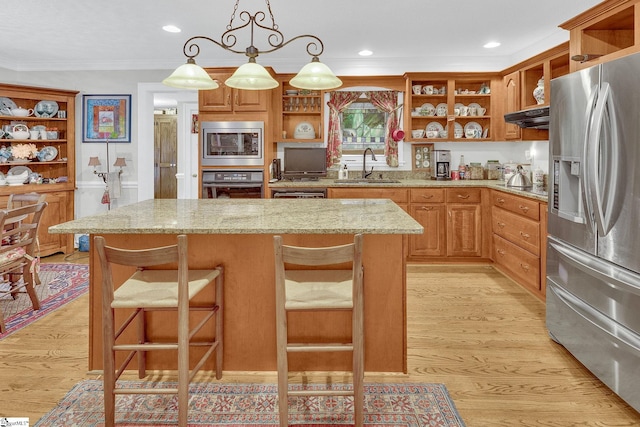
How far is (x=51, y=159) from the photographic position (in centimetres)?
529

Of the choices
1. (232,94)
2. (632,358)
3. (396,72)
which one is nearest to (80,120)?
(232,94)

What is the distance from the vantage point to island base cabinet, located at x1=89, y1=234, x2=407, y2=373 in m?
2.27

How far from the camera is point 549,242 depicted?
9.13 feet

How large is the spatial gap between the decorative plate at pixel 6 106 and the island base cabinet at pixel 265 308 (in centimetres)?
391

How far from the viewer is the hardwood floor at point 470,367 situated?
2006 mm

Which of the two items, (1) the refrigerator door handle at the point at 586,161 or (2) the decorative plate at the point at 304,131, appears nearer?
(1) the refrigerator door handle at the point at 586,161

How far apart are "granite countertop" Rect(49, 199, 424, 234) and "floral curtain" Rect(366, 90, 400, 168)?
2.56 metres

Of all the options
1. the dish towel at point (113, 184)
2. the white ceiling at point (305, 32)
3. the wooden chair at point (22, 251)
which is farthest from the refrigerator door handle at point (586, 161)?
the dish towel at point (113, 184)

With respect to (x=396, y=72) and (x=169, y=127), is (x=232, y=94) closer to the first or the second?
(x=396, y=72)

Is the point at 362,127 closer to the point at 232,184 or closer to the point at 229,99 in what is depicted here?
the point at 229,99

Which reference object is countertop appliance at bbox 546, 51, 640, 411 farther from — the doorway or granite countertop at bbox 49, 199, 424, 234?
the doorway

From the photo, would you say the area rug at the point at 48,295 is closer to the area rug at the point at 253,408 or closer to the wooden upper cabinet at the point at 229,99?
the area rug at the point at 253,408

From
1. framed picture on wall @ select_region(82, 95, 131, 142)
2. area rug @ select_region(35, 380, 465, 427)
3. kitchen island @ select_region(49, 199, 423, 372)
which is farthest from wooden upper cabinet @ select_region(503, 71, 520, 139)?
framed picture on wall @ select_region(82, 95, 131, 142)

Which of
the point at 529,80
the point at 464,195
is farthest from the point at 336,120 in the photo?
the point at 529,80
